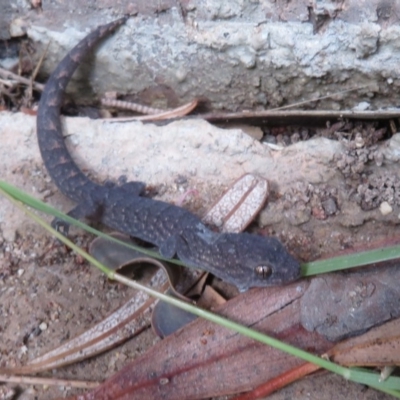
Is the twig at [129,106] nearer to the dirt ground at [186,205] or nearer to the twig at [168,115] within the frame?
the twig at [168,115]

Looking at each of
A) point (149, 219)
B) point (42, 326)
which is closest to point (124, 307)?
point (42, 326)

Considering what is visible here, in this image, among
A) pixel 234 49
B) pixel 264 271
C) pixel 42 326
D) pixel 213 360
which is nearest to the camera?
pixel 213 360

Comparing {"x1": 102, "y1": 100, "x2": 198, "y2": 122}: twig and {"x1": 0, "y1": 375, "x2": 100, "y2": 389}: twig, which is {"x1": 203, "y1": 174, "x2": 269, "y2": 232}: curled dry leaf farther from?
{"x1": 0, "y1": 375, "x2": 100, "y2": 389}: twig

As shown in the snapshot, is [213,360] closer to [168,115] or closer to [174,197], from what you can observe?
[174,197]

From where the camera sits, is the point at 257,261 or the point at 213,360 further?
the point at 257,261

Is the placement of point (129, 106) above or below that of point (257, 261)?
above
